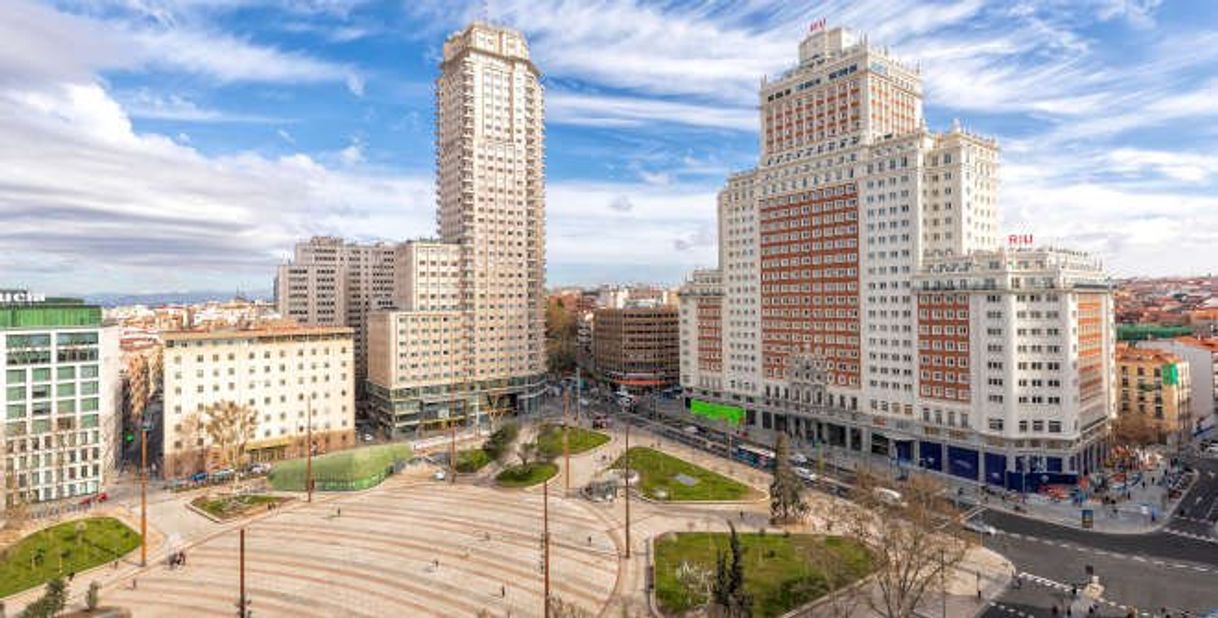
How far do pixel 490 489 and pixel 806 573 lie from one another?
4729cm

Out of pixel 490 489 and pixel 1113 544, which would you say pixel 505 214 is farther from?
pixel 1113 544

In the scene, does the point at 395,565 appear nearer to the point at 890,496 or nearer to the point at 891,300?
the point at 890,496

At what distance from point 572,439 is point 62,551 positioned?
71.6m

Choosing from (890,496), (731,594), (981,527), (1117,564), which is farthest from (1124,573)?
(731,594)

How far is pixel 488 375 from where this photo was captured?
140250 mm

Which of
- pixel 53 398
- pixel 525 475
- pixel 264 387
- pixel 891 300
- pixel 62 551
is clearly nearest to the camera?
pixel 62 551

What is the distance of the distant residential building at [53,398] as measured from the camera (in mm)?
87875

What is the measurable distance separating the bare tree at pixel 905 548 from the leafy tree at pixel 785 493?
20.5 ft

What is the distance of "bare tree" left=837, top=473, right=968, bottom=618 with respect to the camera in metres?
49.9

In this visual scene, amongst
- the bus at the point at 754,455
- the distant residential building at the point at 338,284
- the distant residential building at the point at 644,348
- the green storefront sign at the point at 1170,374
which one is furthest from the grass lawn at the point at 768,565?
the distant residential building at the point at 338,284

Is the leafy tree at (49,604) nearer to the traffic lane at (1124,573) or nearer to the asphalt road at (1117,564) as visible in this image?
the asphalt road at (1117,564)

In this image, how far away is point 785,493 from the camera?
2931 inches

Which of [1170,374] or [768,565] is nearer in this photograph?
[768,565]

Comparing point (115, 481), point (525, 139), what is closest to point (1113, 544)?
point (525, 139)
